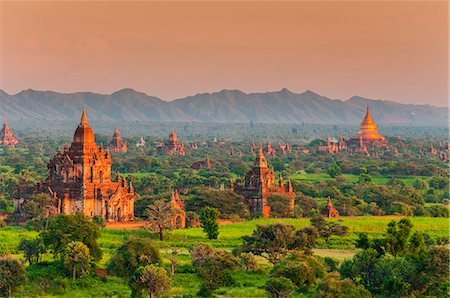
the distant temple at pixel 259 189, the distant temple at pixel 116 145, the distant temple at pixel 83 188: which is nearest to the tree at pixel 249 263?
the distant temple at pixel 83 188

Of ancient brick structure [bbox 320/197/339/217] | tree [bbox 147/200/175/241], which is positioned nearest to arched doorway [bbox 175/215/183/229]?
tree [bbox 147/200/175/241]

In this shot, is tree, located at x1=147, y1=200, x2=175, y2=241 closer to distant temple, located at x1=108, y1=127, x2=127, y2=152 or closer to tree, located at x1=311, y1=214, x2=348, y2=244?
tree, located at x1=311, y1=214, x2=348, y2=244

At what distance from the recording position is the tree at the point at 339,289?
1284 inches

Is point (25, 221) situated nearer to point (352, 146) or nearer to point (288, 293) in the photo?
point (288, 293)

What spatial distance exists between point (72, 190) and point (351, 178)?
45.0 m

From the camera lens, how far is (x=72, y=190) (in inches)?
2141

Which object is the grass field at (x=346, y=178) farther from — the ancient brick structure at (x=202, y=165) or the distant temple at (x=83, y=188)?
the distant temple at (x=83, y=188)

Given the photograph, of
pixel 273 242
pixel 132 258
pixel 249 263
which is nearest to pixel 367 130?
pixel 273 242

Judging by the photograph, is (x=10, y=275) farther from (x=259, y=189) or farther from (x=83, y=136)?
(x=259, y=189)

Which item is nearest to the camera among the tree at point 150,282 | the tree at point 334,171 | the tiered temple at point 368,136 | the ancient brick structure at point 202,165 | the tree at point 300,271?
the tree at point 150,282

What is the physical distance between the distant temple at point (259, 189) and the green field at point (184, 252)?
3.33 meters

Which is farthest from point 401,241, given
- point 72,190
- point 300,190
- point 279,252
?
point 300,190

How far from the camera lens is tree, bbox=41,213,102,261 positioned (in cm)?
4003

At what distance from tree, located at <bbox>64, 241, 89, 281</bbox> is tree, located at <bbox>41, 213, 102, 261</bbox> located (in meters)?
1.29
